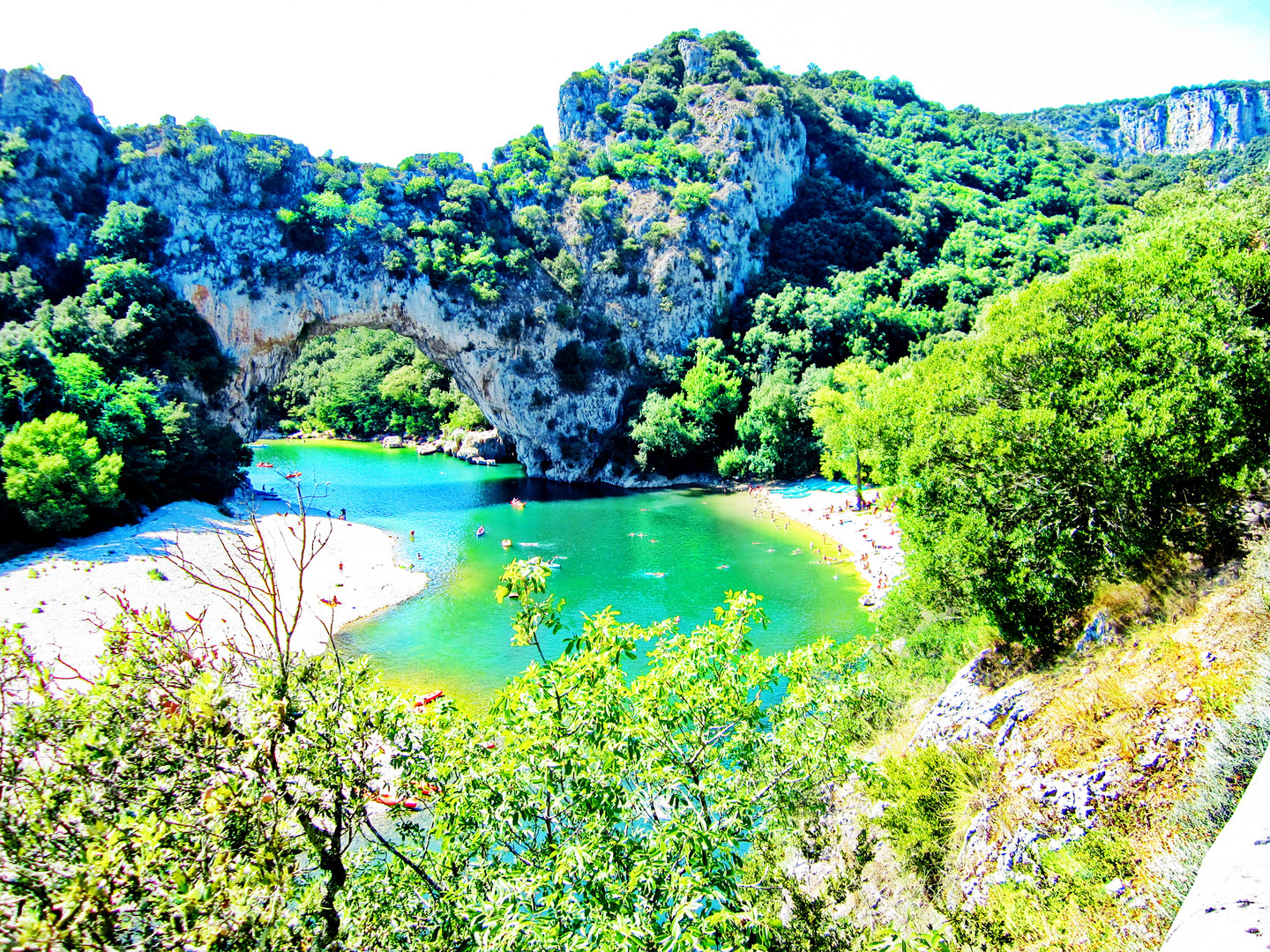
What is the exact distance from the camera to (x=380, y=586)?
27.6m

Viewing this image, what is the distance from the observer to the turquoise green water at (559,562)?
22047mm

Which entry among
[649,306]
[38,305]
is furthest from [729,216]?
[38,305]

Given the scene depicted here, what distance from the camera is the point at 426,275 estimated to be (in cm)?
4519

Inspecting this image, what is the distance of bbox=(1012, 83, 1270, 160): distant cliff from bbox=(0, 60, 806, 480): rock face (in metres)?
88.7

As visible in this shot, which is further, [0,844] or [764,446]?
[764,446]

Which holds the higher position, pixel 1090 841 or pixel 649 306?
pixel 649 306

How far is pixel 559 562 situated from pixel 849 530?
589 inches

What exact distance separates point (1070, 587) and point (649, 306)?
43.4 m

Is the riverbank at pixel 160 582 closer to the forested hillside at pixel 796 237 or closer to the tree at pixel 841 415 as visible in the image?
the forested hillside at pixel 796 237

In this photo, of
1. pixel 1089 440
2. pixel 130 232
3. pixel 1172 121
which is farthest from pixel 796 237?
pixel 1172 121

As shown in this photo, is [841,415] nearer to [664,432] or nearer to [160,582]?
[664,432]

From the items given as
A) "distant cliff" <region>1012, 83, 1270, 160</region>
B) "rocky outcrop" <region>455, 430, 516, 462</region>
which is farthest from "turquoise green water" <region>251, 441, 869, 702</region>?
"distant cliff" <region>1012, 83, 1270, 160</region>

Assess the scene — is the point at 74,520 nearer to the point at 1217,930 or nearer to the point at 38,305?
the point at 38,305

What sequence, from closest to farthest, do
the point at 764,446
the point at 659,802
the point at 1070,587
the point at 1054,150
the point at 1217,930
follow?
the point at 1217,930, the point at 659,802, the point at 1070,587, the point at 764,446, the point at 1054,150
